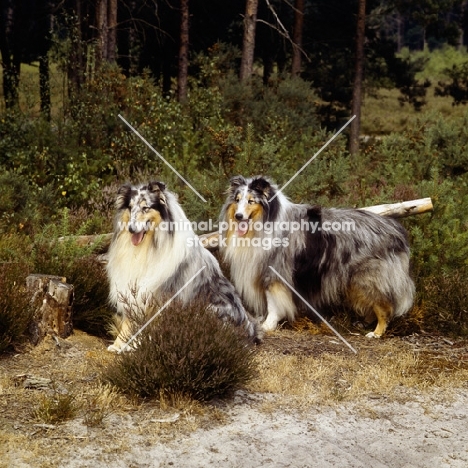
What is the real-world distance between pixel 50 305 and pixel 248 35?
38.6 ft

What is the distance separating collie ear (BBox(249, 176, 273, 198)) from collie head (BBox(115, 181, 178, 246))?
53.8 inches

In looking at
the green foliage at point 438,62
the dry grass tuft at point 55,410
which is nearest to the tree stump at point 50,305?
the dry grass tuft at point 55,410

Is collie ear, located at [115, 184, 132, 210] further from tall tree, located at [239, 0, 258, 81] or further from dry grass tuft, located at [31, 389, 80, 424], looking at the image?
tall tree, located at [239, 0, 258, 81]

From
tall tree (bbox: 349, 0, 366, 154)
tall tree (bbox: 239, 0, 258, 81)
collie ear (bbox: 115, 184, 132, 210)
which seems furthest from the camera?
tall tree (bbox: 349, 0, 366, 154)

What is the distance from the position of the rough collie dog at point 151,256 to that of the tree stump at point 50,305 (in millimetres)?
507

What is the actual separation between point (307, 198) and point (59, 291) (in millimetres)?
5177

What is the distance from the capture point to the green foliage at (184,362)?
19.6 ft

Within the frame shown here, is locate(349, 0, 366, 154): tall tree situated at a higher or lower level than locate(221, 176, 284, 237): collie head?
higher

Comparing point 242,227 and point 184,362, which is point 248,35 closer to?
point 242,227

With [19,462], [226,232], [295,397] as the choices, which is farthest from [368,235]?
[19,462]

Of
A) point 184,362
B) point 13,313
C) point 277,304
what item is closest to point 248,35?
point 277,304

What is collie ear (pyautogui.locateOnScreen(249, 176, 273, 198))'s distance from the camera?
8.21m

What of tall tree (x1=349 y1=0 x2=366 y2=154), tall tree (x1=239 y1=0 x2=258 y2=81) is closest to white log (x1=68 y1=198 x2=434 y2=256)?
tall tree (x1=239 y1=0 x2=258 y2=81)

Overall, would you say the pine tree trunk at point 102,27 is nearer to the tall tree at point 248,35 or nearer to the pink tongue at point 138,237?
the tall tree at point 248,35
